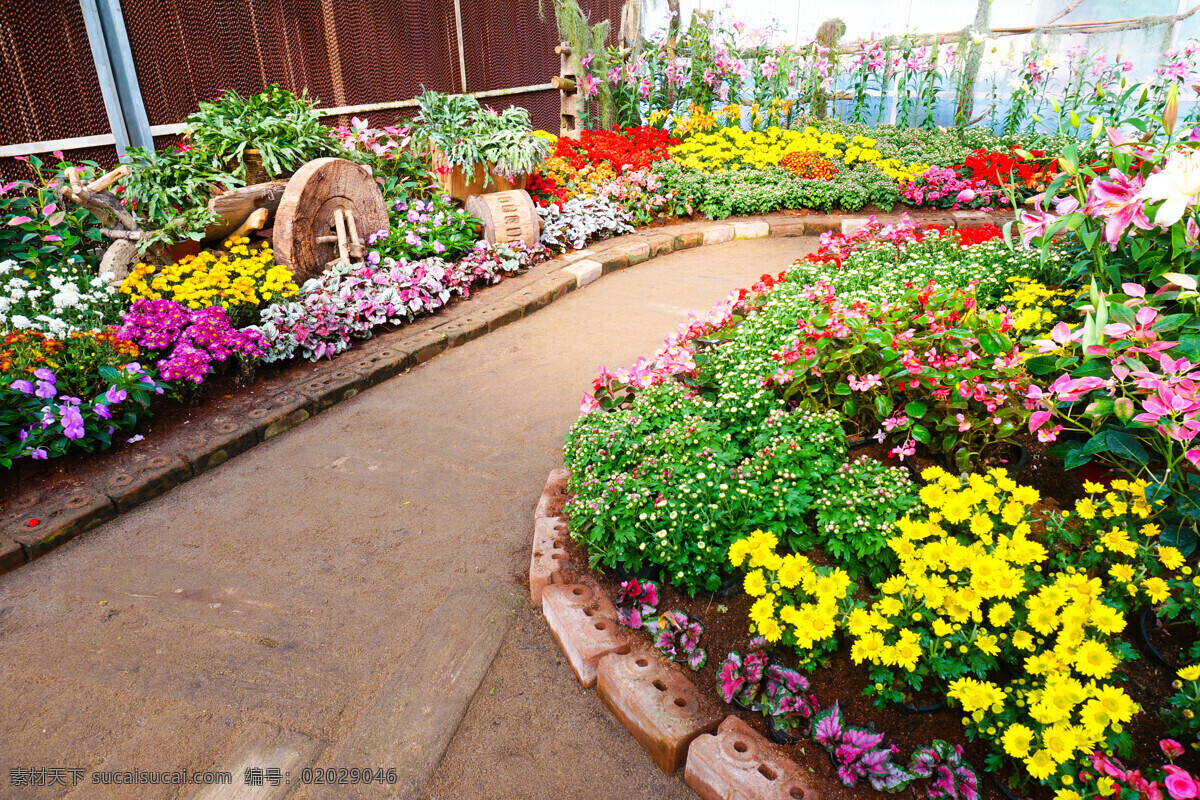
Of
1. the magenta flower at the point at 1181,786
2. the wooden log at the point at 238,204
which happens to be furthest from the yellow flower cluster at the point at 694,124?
the magenta flower at the point at 1181,786

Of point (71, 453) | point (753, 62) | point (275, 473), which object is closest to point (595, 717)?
point (275, 473)

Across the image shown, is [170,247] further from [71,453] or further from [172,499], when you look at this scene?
[172,499]

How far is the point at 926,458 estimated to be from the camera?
2406 mm

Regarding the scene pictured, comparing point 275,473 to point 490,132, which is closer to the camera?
point 275,473

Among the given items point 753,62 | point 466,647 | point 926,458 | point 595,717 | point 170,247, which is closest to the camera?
point 595,717

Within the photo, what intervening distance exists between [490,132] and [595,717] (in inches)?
198

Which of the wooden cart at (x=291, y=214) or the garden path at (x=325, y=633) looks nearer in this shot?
the garden path at (x=325, y=633)

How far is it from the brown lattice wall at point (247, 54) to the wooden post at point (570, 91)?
91 cm

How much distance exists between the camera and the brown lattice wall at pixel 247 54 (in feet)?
13.8

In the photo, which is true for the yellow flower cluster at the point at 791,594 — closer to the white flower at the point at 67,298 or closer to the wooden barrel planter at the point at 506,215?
the white flower at the point at 67,298

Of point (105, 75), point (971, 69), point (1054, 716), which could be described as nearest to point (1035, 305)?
point (1054, 716)

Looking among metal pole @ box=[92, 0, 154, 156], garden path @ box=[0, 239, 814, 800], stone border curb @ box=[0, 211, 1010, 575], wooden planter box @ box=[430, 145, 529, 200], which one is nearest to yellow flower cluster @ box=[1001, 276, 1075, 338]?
garden path @ box=[0, 239, 814, 800]

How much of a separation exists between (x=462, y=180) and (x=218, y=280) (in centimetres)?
234

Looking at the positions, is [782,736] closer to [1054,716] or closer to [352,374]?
[1054,716]
